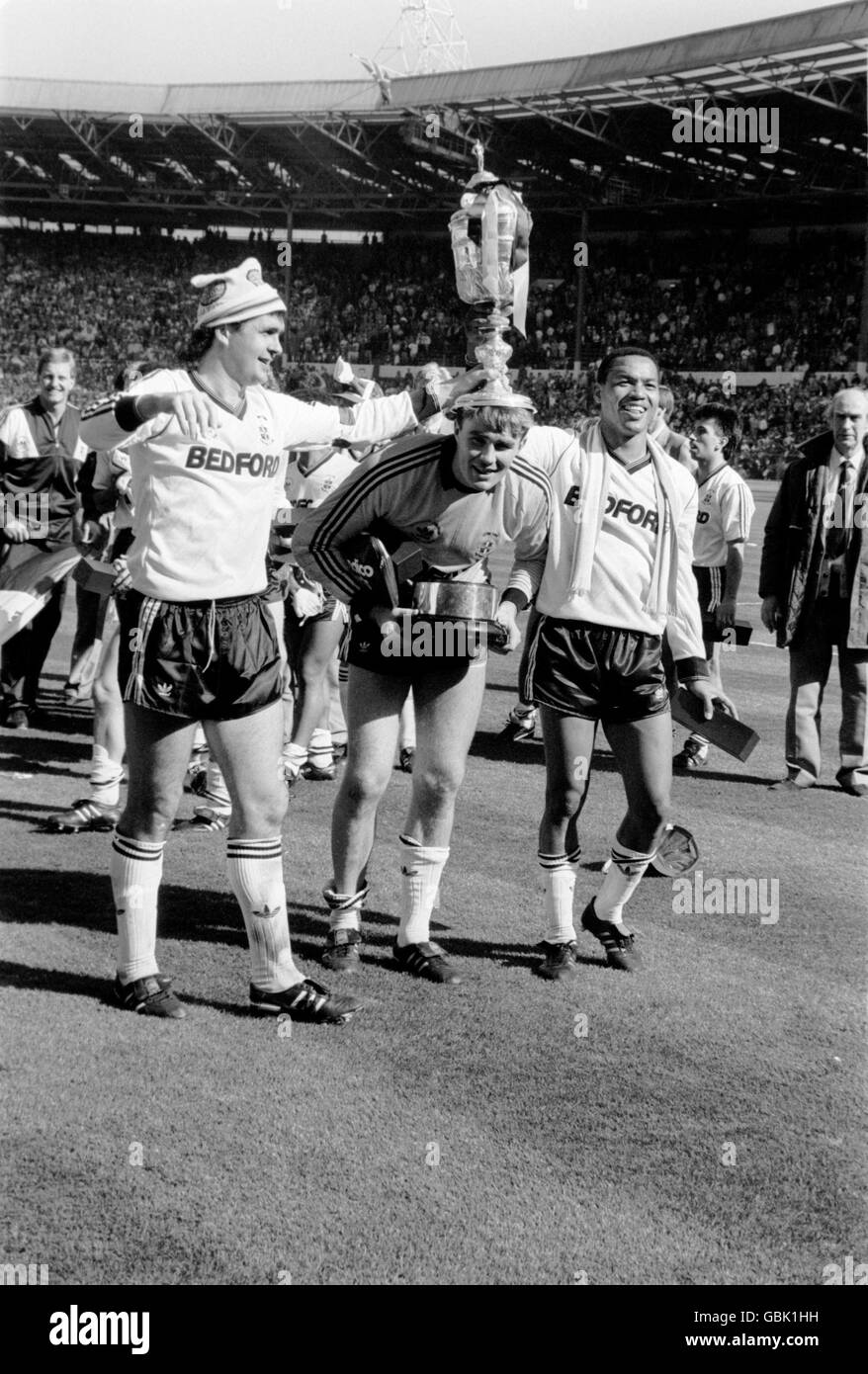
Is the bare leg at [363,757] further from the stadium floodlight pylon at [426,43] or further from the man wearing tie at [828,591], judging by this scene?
the stadium floodlight pylon at [426,43]

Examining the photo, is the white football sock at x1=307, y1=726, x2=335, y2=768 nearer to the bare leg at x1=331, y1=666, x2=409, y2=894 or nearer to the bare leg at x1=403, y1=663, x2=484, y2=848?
the bare leg at x1=331, y1=666, x2=409, y2=894

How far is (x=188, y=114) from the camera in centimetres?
4044

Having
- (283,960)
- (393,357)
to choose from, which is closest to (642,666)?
(283,960)

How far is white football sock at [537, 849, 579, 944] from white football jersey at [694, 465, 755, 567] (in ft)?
13.3

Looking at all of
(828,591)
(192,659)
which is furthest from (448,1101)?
(828,591)

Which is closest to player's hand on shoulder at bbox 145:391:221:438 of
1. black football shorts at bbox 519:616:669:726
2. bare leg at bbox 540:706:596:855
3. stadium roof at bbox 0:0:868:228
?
black football shorts at bbox 519:616:669:726

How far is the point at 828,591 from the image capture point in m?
8.00

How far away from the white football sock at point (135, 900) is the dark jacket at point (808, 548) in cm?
483

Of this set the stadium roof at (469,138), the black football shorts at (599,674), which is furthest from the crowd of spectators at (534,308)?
the black football shorts at (599,674)

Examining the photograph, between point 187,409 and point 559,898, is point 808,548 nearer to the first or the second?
point 559,898

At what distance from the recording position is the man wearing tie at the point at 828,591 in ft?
26.0

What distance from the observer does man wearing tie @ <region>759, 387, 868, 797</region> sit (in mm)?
7922
